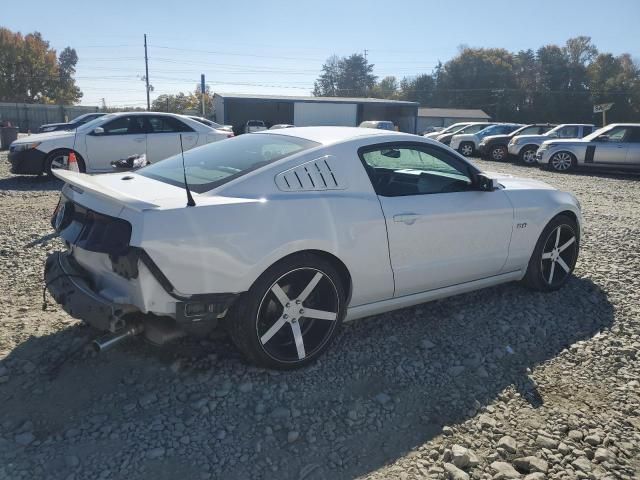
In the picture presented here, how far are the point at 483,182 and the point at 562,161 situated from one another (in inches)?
570

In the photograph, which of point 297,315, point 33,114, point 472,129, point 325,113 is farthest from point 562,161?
point 33,114

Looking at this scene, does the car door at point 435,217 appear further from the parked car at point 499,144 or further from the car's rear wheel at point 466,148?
the car's rear wheel at point 466,148

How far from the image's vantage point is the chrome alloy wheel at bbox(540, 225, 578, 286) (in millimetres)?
4480

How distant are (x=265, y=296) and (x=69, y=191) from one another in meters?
1.50

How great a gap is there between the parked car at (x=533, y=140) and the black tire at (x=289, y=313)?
17807 millimetres

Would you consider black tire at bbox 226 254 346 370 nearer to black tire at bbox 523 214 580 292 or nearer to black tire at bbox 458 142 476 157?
black tire at bbox 523 214 580 292

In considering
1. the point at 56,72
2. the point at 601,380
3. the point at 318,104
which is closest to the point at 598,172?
the point at 601,380

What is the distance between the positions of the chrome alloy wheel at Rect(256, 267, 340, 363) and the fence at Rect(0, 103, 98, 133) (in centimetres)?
4179

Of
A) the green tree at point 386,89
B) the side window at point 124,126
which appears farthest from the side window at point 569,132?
the green tree at point 386,89

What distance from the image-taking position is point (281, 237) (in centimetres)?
283

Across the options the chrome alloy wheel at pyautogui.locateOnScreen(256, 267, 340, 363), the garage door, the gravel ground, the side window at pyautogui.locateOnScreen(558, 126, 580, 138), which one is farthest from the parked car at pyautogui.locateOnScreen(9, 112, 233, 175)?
the garage door

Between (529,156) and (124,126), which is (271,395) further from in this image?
(529,156)

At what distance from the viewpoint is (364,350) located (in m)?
3.43

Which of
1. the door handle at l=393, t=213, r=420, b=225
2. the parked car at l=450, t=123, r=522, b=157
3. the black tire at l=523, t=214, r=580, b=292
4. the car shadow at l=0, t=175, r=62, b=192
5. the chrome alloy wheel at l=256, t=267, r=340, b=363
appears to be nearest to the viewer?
the chrome alloy wheel at l=256, t=267, r=340, b=363
